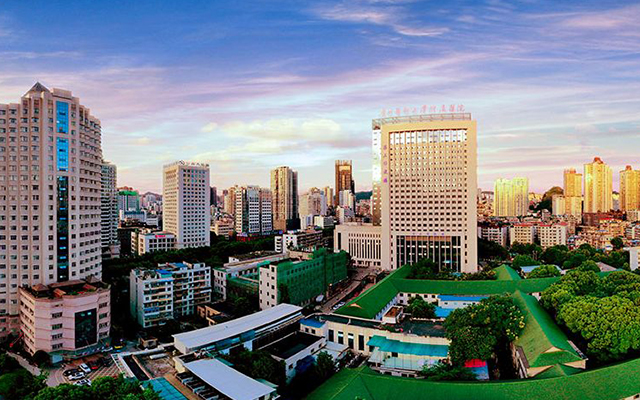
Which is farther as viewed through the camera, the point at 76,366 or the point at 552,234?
the point at 552,234

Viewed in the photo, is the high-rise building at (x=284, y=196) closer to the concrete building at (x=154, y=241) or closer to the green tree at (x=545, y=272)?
the concrete building at (x=154, y=241)

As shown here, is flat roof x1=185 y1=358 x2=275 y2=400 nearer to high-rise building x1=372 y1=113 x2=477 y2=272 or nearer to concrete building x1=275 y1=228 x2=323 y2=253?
high-rise building x1=372 y1=113 x2=477 y2=272

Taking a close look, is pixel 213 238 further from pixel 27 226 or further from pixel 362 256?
pixel 27 226

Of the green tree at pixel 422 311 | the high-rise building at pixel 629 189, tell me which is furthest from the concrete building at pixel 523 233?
the green tree at pixel 422 311

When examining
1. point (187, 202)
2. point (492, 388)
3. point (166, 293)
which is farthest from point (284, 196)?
point (492, 388)

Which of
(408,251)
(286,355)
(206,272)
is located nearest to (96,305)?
(206,272)

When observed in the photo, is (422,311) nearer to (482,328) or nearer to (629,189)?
(482,328)
